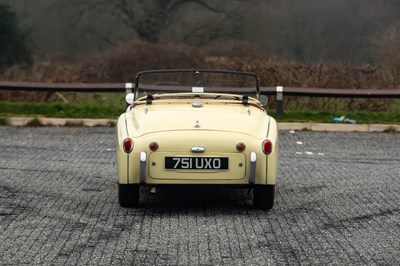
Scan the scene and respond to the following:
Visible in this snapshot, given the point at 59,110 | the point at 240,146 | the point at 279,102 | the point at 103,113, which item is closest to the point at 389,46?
the point at 279,102

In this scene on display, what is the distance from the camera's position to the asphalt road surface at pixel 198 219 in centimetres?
665

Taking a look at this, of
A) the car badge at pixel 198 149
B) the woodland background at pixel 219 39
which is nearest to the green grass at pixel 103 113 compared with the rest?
the woodland background at pixel 219 39

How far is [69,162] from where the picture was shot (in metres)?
12.8

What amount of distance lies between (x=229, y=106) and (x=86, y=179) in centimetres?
222

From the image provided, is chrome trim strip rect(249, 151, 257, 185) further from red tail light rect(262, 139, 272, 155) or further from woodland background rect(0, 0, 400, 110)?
woodland background rect(0, 0, 400, 110)

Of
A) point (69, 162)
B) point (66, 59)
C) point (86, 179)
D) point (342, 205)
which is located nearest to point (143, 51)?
point (66, 59)

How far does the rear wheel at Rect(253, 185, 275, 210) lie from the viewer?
8.58m

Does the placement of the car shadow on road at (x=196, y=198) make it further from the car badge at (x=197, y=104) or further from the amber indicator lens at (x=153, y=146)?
the car badge at (x=197, y=104)

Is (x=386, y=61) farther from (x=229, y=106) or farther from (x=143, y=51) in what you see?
(x=229, y=106)

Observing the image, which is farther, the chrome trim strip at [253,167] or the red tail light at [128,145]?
the red tail light at [128,145]

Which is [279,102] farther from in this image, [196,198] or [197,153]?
[197,153]

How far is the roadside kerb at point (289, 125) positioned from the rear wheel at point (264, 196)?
9317 millimetres

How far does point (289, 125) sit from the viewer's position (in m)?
18.0

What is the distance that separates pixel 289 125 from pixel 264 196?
9.53 m
